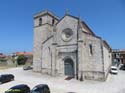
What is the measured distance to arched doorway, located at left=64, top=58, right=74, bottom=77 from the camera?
1254 inches

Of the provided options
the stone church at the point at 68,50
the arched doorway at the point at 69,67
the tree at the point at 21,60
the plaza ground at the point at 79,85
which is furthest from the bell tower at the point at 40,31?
the tree at the point at 21,60

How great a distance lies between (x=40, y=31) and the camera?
38.9 m

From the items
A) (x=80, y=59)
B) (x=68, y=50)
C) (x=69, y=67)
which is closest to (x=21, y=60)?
(x=68, y=50)

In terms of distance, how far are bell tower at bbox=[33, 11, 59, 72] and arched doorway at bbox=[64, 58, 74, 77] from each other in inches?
305

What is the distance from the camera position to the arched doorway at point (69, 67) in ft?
104

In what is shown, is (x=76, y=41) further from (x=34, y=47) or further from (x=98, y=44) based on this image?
(x=34, y=47)

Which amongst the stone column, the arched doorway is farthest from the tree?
the stone column

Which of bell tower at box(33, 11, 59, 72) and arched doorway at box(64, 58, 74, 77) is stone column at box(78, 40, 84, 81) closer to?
arched doorway at box(64, 58, 74, 77)

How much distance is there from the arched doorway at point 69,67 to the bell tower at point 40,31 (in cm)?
774

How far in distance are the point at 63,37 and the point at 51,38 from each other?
10.4 ft

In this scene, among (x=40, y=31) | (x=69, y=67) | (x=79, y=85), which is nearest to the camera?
(x=79, y=85)

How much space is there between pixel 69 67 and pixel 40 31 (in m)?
12.8

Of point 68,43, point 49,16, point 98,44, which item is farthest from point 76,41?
point 49,16

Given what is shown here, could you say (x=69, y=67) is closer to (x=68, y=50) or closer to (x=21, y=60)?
(x=68, y=50)
